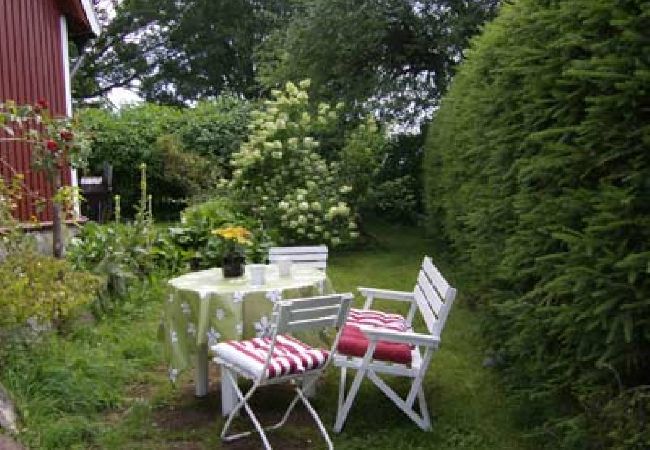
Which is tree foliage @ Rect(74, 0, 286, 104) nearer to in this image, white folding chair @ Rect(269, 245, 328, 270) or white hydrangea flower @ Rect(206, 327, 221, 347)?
white folding chair @ Rect(269, 245, 328, 270)

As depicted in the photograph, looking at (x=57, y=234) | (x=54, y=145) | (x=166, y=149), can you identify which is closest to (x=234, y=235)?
(x=54, y=145)

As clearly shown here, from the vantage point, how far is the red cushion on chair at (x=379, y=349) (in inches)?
153

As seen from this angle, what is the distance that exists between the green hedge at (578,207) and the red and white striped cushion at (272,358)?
1128 mm

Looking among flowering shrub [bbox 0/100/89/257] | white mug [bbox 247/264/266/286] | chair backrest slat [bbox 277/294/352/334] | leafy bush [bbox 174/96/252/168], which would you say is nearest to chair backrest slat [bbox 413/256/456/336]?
chair backrest slat [bbox 277/294/352/334]

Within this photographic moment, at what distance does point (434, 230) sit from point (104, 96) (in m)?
26.9

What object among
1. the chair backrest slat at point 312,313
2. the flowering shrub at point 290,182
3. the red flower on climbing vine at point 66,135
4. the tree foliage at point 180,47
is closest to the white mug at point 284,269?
the chair backrest slat at point 312,313

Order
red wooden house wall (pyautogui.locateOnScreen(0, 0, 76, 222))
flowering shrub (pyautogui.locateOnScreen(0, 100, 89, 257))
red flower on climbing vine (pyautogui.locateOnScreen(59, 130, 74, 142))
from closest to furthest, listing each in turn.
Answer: flowering shrub (pyautogui.locateOnScreen(0, 100, 89, 257)) → red flower on climbing vine (pyautogui.locateOnScreen(59, 130, 74, 142)) → red wooden house wall (pyautogui.locateOnScreen(0, 0, 76, 222))

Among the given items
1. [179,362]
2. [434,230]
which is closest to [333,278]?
[434,230]

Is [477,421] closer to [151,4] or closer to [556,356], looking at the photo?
[556,356]

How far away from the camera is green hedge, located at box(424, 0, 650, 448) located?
238cm

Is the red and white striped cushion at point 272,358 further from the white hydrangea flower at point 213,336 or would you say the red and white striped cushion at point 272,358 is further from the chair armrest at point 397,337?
the chair armrest at point 397,337

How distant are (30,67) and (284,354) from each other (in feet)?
20.3

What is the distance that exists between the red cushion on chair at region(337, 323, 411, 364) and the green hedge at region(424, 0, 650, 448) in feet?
2.11

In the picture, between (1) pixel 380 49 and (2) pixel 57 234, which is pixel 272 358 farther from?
(1) pixel 380 49
